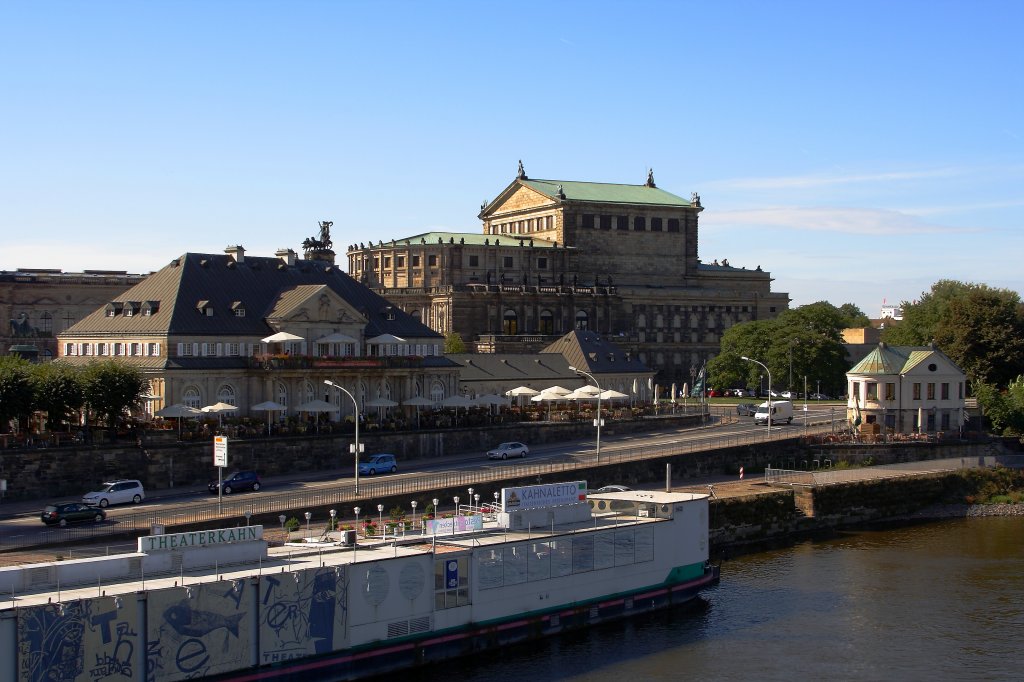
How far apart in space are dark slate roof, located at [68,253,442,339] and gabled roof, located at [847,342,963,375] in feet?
113

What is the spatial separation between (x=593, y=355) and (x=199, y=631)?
242ft

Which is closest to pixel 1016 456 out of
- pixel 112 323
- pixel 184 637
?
pixel 112 323

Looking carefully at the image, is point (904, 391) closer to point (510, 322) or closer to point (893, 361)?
point (893, 361)

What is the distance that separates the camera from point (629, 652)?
53.0 m

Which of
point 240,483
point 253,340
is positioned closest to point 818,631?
point 240,483

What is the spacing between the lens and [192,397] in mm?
84062

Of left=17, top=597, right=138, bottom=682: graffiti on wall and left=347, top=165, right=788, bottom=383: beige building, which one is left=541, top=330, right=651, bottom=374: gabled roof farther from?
left=17, top=597, right=138, bottom=682: graffiti on wall

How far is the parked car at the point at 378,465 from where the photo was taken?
259 feet

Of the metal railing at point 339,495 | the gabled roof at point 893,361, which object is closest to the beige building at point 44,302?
the metal railing at point 339,495

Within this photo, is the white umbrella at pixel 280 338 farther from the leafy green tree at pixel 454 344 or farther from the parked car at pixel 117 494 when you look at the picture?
the leafy green tree at pixel 454 344

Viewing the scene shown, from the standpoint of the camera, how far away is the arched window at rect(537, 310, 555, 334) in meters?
149

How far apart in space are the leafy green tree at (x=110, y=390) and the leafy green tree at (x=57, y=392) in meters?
0.50

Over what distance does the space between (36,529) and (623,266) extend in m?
106

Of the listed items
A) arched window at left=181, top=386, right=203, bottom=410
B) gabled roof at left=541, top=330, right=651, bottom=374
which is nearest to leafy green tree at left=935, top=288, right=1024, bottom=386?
gabled roof at left=541, top=330, right=651, bottom=374
